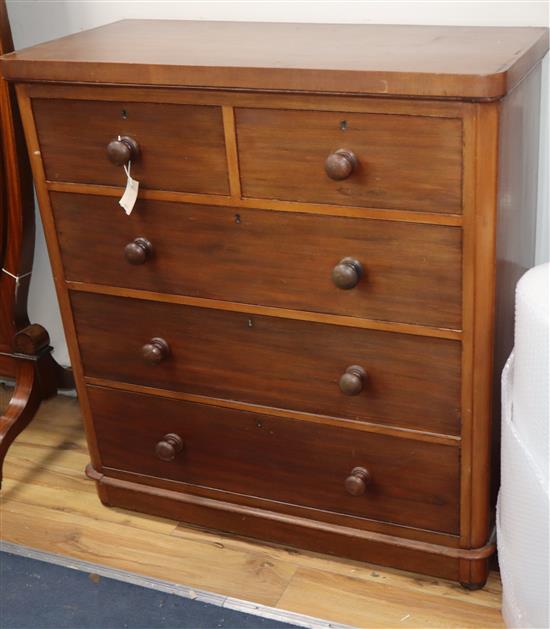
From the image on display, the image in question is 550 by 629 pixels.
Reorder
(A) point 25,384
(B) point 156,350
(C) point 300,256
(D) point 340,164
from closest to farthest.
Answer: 1. (D) point 340,164
2. (C) point 300,256
3. (B) point 156,350
4. (A) point 25,384

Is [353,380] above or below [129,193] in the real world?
below

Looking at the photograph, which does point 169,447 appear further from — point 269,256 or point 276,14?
point 276,14

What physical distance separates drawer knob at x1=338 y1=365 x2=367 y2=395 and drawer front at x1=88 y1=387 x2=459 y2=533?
0.12m

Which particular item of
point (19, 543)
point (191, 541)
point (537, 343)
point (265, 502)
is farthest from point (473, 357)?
point (19, 543)

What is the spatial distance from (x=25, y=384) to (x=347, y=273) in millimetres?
1084

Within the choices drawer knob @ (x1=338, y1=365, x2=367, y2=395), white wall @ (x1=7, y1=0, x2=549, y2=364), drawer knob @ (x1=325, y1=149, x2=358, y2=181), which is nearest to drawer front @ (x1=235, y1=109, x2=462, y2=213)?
drawer knob @ (x1=325, y1=149, x2=358, y2=181)

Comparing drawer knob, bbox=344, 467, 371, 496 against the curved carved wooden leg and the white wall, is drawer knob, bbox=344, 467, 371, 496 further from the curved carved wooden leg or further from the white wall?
the curved carved wooden leg

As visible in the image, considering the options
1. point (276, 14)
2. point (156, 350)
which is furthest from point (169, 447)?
point (276, 14)

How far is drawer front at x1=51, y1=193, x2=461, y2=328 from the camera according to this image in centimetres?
165

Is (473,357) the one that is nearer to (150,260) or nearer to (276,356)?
(276,356)

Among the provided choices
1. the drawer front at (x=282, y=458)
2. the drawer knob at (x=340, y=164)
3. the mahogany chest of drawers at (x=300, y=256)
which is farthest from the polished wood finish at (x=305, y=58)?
the drawer front at (x=282, y=458)

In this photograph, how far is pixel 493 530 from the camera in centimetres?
192

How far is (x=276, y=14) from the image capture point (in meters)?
2.07

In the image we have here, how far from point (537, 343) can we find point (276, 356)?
0.55 meters
